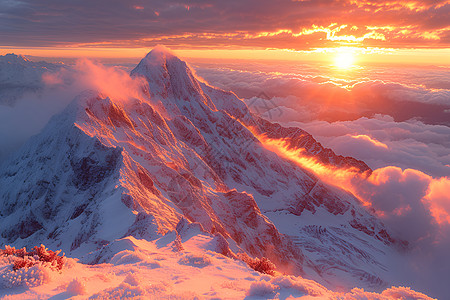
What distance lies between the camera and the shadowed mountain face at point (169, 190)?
50.2 meters

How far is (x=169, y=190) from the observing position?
70.1m

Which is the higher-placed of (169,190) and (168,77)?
(168,77)

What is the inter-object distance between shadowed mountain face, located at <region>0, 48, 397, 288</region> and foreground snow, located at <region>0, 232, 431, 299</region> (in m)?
15.1

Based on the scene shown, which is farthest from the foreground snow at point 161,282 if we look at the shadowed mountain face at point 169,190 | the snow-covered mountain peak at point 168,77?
the snow-covered mountain peak at point 168,77

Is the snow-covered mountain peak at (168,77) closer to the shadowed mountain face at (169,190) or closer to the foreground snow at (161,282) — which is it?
the shadowed mountain face at (169,190)

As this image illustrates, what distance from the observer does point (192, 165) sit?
110312 millimetres

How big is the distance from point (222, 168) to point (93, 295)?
469 ft

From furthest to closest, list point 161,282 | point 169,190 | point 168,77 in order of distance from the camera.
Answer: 1. point 168,77
2. point 169,190
3. point 161,282

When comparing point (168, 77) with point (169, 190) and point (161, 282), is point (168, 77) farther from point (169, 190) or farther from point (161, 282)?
point (161, 282)

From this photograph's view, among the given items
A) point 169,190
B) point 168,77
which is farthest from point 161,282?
point 168,77

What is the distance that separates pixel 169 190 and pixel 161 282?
189 feet

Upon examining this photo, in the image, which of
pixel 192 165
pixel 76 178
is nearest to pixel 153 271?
pixel 76 178

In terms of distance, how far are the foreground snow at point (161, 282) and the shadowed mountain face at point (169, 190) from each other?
15.1 metres

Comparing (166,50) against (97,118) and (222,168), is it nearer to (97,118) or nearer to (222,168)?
(222,168)
